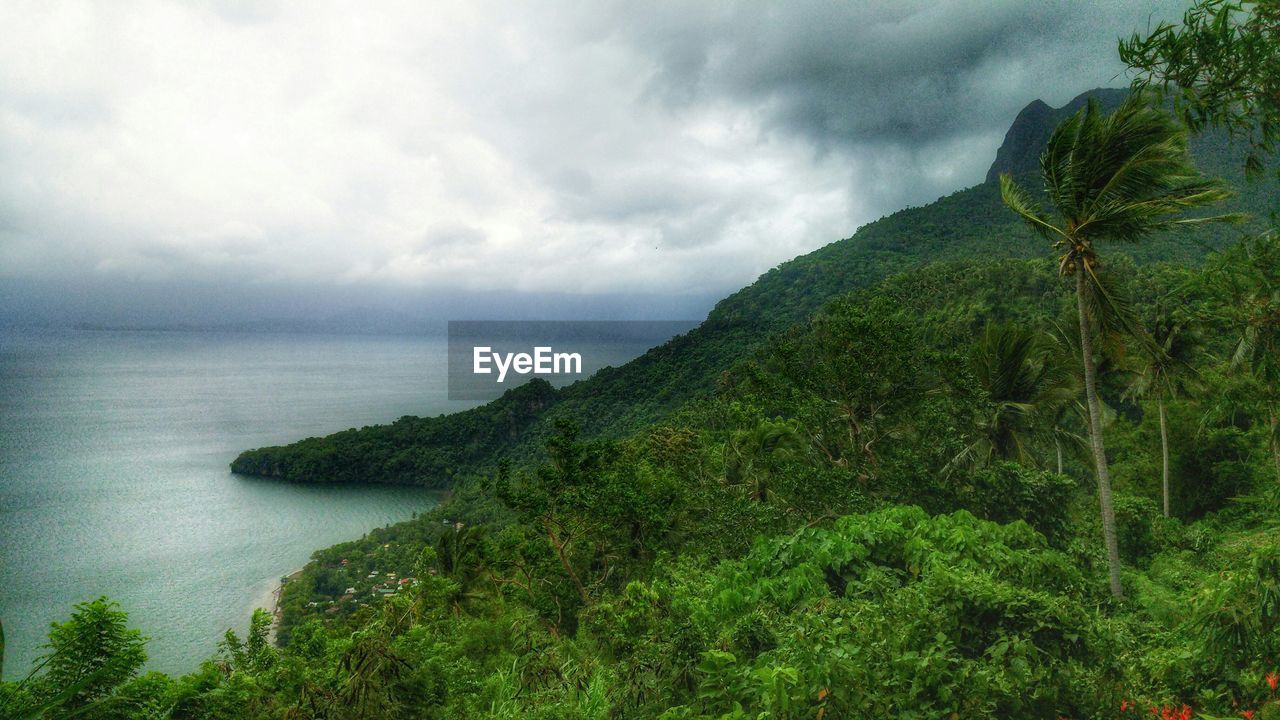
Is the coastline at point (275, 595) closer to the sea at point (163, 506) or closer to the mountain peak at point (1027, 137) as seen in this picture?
the sea at point (163, 506)

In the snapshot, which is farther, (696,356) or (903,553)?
(696,356)

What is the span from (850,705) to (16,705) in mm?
5187

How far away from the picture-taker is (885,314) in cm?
812

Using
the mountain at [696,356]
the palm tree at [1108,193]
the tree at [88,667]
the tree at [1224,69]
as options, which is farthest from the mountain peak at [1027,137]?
the tree at [88,667]

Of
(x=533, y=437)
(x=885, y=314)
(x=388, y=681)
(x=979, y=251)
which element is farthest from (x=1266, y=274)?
(x=533, y=437)

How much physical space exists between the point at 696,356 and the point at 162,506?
201ft

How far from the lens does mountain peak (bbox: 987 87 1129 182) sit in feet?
265

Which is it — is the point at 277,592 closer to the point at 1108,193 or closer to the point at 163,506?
the point at 163,506

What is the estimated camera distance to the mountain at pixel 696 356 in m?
58.3

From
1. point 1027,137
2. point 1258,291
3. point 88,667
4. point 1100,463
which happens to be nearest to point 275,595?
point 88,667

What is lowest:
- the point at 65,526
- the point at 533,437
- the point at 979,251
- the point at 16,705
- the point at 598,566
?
the point at 65,526

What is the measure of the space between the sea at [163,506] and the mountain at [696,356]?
4.16 metres

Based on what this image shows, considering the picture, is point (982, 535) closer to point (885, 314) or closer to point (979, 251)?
point (885, 314)

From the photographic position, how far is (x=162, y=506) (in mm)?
63906
